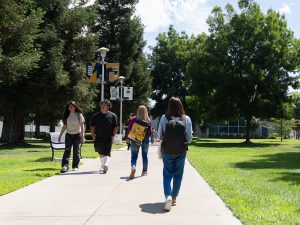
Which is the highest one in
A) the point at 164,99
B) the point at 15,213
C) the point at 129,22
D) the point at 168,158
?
the point at 129,22

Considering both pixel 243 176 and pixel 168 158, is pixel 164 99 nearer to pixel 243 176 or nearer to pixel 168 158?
pixel 243 176

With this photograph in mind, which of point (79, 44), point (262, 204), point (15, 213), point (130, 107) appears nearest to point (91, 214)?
point (15, 213)

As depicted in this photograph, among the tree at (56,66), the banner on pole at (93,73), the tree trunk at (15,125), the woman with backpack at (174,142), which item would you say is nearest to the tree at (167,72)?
the tree at (56,66)

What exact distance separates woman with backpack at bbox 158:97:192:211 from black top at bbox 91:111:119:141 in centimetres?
463

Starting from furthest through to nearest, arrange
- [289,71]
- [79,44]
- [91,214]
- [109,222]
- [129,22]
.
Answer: [129,22], [289,71], [79,44], [91,214], [109,222]

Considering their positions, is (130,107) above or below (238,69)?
below

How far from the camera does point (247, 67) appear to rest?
1812 inches

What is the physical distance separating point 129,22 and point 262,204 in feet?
154

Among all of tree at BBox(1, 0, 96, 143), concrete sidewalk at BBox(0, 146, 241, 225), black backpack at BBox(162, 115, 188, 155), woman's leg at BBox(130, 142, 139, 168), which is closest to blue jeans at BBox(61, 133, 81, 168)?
concrete sidewalk at BBox(0, 146, 241, 225)

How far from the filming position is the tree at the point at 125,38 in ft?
176

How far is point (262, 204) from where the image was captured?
28.1ft

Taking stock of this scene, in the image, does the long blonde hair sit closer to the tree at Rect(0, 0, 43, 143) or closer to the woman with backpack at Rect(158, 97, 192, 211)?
the woman with backpack at Rect(158, 97, 192, 211)

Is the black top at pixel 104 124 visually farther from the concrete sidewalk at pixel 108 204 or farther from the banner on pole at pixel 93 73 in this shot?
the banner on pole at pixel 93 73

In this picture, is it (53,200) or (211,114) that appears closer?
(53,200)
